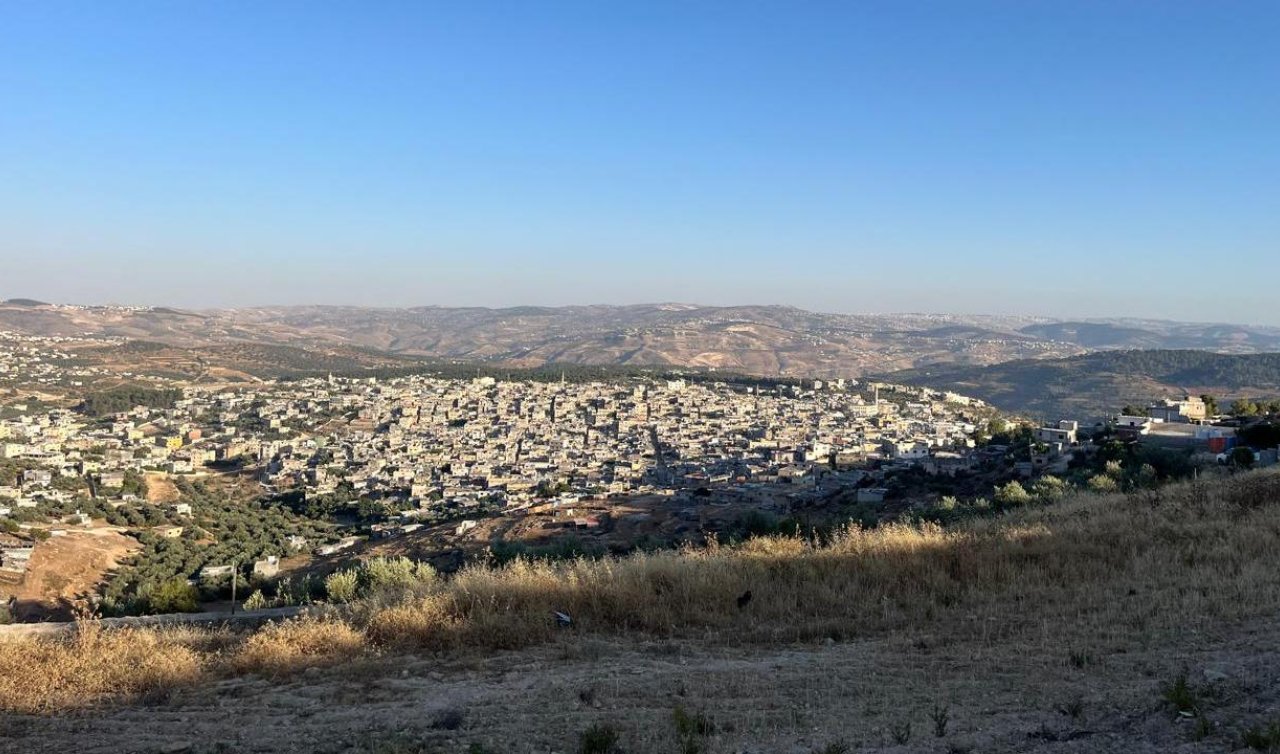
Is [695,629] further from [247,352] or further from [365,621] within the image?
[247,352]

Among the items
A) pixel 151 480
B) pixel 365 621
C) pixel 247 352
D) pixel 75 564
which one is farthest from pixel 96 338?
pixel 365 621

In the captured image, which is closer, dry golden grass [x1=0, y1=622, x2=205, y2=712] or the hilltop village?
dry golden grass [x1=0, y1=622, x2=205, y2=712]

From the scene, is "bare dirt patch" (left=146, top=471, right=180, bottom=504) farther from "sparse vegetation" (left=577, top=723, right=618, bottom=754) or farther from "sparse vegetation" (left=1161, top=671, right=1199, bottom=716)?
"sparse vegetation" (left=1161, top=671, right=1199, bottom=716)

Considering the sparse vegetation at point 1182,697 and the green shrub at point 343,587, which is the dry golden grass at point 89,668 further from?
the sparse vegetation at point 1182,697

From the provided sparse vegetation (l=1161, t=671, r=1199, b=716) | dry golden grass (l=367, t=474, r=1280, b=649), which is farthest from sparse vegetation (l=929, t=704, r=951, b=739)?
dry golden grass (l=367, t=474, r=1280, b=649)

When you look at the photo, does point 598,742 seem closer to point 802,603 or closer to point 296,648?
point 296,648

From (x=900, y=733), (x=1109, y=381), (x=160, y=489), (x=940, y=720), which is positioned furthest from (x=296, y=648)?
(x=1109, y=381)
